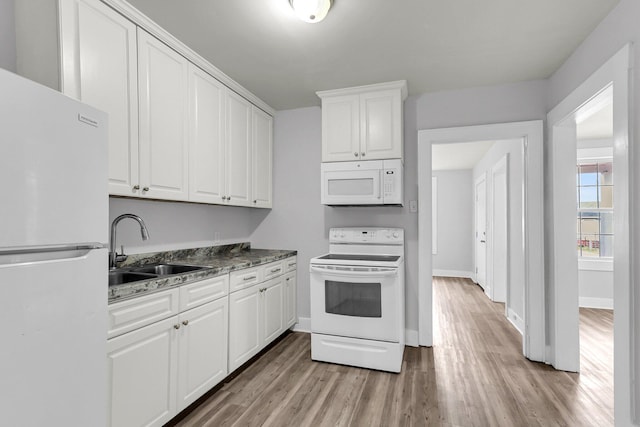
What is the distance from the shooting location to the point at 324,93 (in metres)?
3.08

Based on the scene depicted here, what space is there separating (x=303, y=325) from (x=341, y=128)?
6.94 ft

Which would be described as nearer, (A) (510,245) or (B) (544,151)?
(B) (544,151)

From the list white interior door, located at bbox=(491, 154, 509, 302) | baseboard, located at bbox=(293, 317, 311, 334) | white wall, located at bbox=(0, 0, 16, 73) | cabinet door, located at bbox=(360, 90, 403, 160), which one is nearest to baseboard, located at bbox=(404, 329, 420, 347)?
baseboard, located at bbox=(293, 317, 311, 334)

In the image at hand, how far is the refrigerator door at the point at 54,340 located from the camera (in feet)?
3.07

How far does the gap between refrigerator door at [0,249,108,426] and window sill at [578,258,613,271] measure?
5.65 metres

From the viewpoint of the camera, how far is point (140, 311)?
1.62 meters

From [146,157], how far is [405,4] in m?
1.77

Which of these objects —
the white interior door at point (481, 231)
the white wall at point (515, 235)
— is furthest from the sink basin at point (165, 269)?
the white interior door at point (481, 231)

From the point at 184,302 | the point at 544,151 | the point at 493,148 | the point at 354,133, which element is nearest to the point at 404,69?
the point at 354,133

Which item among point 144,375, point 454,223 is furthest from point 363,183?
point 454,223

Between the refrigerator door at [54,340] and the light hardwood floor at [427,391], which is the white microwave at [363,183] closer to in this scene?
the light hardwood floor at [427,391]

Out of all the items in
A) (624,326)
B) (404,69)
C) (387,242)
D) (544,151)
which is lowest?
(624,326)

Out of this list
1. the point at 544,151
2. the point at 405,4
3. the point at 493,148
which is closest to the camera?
the point at 405,4

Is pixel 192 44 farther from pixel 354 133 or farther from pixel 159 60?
pixel 354 133
